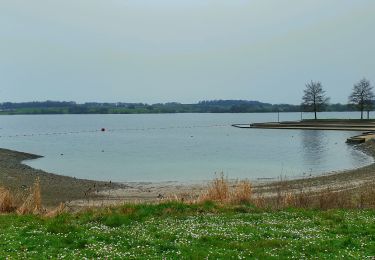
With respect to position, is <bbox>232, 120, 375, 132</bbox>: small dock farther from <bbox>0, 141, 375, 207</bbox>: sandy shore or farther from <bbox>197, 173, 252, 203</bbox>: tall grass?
<bbox>197, 173, 252, 203</bbox>: tall grass

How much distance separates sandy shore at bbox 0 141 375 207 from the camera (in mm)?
25766

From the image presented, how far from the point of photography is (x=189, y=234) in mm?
10672

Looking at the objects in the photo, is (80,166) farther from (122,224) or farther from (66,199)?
(122,224)

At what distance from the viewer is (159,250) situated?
9.34m

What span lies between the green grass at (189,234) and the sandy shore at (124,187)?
10.0m

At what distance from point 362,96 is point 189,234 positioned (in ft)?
373

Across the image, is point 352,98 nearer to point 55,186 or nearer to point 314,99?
point 314,99

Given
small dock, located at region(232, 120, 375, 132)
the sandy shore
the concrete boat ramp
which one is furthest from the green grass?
small dock, located at region(232, 120, 375, 132)

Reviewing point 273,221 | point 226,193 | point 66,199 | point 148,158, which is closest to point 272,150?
point 148,158

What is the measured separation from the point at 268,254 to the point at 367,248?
2225mm

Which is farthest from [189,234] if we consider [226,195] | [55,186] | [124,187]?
[55,186]

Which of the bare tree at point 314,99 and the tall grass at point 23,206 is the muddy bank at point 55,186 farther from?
the bare tree at point 314,99

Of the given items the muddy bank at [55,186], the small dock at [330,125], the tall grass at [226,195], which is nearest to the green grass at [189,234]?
the tall grass at [226,195]

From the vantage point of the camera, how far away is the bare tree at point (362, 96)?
11444 centimetres
